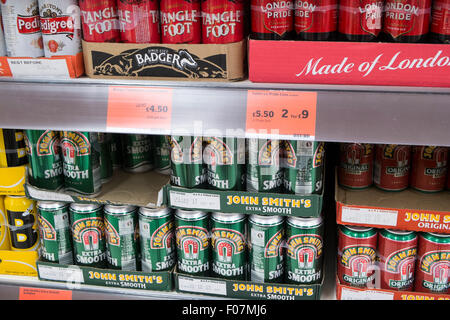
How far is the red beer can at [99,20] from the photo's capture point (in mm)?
1091

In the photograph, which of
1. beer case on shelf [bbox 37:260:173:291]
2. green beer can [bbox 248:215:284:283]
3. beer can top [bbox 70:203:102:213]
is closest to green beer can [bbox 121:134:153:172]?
beer can top [bbox 70:203:102:213]

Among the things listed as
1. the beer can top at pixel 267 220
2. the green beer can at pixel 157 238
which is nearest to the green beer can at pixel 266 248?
the beer can top at pixel 267 220

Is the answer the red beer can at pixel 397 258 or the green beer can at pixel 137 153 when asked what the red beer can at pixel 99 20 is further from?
the red beer can at pixel 397 258

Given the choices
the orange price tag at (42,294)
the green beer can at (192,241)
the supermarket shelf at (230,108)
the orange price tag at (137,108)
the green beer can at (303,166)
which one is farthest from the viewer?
the orange price tag at (42,294)

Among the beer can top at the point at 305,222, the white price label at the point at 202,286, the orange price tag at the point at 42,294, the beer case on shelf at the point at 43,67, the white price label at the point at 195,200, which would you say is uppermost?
the beer case on shelf at the point at 43,67

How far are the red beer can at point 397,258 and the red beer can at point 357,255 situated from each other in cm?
A: 3

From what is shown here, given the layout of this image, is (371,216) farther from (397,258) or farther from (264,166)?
(264,166)

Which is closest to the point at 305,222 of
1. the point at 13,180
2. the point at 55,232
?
the point at 55,232

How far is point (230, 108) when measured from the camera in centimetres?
101

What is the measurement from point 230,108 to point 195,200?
33 centimetres

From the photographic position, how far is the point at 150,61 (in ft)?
3.59
